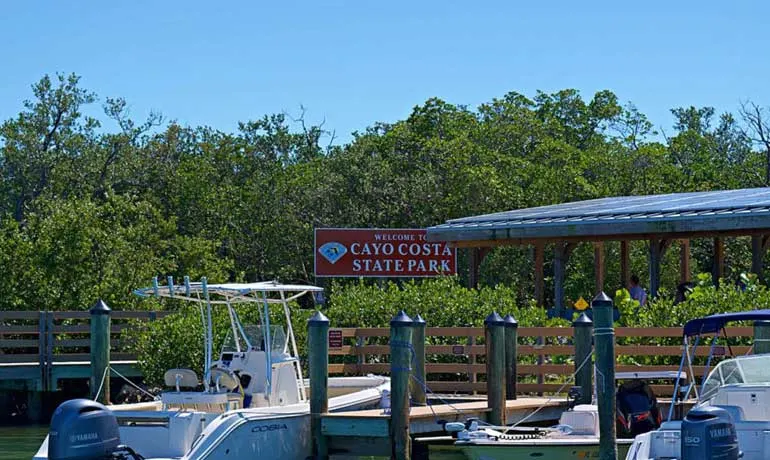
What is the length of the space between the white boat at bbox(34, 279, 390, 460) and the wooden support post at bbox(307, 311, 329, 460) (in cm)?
17

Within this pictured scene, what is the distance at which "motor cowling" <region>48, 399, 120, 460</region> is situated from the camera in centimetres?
1283

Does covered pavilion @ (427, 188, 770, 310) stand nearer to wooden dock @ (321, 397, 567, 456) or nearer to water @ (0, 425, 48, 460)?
wooden dock @ (321, 397, 567, 456)

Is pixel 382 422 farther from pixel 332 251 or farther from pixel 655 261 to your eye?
pixel 332 251

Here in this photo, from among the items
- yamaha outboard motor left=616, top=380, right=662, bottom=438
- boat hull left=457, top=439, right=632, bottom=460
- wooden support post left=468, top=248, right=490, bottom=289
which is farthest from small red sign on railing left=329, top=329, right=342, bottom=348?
wooden support post left=468, top=248, right=490, bottom=289

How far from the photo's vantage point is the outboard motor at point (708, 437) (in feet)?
40.1

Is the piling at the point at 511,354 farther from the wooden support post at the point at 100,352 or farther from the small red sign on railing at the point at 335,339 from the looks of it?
the wooden support post at the point at 100,352

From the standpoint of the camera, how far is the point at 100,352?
57.2 ft

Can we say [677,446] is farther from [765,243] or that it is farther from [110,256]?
[110,256]

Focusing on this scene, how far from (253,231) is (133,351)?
56.1ft

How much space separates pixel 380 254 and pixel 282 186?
1175 cm

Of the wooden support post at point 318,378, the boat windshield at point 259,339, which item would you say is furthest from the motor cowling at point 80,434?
the boat windshield at point 259,339

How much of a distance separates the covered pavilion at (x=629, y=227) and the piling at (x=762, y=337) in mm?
6600

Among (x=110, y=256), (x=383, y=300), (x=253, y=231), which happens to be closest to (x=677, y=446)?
(x=383, y=300)

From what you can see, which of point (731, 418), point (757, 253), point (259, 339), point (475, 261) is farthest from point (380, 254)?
point (731, 418)
